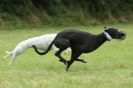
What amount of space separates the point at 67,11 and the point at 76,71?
2222cm

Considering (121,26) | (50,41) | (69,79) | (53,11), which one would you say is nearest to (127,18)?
(121,26)

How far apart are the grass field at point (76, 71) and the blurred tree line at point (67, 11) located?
11.2 meters

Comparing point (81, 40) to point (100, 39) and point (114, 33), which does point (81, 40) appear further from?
point (114, 33)

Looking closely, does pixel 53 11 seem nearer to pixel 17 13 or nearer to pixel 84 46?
pixel 17 13

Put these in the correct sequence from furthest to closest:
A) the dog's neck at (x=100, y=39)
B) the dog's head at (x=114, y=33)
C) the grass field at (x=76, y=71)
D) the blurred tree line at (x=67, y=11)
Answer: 1. the blurred tree line at (x=67, y=11)
2. the dog's neck at (x=100, y=39)
3. the dog's head at (x=114, y=33)
4. the grass field at (x=76, y=71)

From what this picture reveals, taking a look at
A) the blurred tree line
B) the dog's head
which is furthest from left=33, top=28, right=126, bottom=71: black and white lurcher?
the blurred tree line

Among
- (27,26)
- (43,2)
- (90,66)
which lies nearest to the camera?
(90,66)

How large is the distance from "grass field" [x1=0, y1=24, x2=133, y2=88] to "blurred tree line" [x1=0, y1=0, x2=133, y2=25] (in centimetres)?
1118

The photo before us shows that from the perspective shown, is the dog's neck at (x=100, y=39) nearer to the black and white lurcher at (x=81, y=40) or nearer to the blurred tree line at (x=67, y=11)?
the black and white lurcher at (x=81, y=40)

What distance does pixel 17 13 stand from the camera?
109 feet

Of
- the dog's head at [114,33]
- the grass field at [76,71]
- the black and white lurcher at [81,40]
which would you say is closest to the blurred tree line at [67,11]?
the grass field at [76,71]

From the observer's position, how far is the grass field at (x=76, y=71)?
1058 cm

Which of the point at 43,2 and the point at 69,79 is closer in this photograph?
the point at 69,79

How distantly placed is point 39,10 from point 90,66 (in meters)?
20.5
